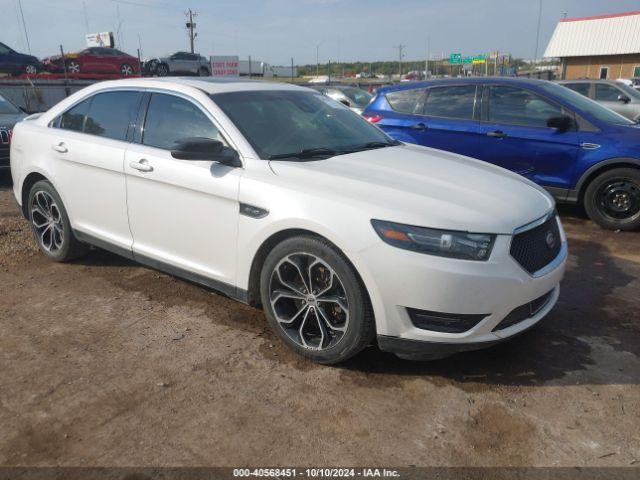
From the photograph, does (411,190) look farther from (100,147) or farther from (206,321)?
(100,147)

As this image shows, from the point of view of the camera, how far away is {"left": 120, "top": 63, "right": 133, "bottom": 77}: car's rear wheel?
87.9 ft

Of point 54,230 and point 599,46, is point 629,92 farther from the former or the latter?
point 599,46

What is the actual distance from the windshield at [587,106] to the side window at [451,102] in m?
0.89

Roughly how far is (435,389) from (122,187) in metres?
2.69

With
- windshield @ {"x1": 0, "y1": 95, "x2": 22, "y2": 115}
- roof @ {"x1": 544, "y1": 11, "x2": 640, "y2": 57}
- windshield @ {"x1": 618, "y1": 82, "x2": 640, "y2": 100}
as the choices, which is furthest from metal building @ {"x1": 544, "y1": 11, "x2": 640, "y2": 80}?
windshield @ {"x1": 0, "y1": 95, "x2": 22, "y2": 115}

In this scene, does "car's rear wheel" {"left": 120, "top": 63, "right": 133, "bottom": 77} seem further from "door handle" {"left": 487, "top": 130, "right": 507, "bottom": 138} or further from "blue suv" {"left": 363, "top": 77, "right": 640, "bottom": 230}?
"door handle" {"left": 487, "top": 130, "right": 507, "bottom": 138}

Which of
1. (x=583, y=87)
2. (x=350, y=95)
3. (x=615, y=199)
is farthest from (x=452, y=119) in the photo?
(x=350, y=95)

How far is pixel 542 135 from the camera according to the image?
6.22 metres

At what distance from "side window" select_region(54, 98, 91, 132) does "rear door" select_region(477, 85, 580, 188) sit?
451cm

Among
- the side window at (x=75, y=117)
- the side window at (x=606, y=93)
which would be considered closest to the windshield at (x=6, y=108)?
the side window at (x=75, y=117)

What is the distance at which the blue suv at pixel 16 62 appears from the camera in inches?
840

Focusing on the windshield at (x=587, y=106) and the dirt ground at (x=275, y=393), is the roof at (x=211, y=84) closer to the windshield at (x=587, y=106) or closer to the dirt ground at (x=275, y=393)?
the dirt ground at (x=275, y=393)

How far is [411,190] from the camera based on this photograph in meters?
3.04

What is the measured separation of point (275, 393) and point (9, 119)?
8.17 m
